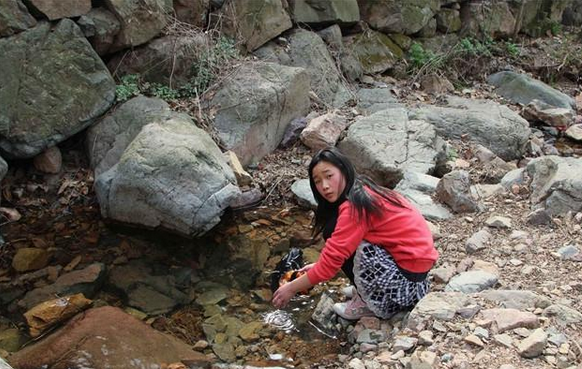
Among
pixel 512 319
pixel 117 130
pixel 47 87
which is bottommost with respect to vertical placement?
pixel 117 130

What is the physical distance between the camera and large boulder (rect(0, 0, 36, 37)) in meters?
4.51

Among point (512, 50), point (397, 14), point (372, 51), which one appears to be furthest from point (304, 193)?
point (512, 50)

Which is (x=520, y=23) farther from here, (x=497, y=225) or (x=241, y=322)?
(x=241, y=322)

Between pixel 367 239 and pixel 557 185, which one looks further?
pixel 557 185

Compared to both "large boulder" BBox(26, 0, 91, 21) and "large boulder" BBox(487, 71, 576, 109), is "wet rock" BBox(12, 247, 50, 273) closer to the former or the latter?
"large boulder" BBox(26, 0, 91, 21)

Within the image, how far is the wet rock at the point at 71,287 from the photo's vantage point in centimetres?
367

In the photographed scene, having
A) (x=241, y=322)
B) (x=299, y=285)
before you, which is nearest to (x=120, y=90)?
(x=241, y=322)

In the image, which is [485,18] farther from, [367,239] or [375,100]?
[367,239]

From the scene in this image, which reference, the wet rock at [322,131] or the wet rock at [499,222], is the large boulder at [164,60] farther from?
the wet rock at [499,222]

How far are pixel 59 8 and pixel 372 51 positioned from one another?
3.50m

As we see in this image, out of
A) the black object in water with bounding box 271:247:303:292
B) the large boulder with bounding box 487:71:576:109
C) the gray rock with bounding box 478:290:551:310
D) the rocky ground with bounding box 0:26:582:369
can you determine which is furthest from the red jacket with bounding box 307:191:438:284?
the large boulder with bounding box 487:71:576:109

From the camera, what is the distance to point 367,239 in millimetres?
2932

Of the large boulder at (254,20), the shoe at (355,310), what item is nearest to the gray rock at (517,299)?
the shoe at (355,310)

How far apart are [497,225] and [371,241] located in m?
1.40
